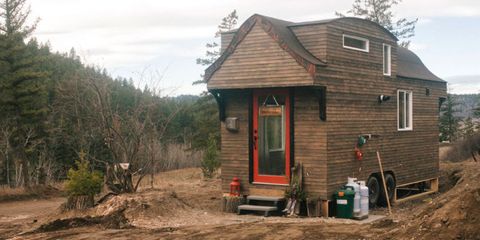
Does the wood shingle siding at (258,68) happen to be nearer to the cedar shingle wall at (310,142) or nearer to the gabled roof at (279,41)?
the gabled roof at (279,41)

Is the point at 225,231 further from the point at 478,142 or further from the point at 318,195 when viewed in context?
the point at 478,142

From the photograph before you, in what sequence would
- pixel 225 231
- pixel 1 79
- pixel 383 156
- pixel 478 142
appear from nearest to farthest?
1. pixel 225 231
2. pixel 383 156
3. pixel 1 79
4. pixel 478 142

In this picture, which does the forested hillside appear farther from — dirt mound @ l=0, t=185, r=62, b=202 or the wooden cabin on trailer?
the wooden cabin on trailer

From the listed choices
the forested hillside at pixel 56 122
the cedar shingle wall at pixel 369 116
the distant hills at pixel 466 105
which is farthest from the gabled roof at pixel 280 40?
the distant hills at pixel 466 105

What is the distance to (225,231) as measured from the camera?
10.4 m

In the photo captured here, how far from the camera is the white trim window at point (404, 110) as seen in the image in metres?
15.8

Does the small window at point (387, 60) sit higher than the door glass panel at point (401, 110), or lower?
higher

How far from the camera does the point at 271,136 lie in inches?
523

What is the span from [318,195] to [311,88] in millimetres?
2308

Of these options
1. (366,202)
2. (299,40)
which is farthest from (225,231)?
(299,40)

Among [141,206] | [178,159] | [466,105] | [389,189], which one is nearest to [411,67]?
[389,189]

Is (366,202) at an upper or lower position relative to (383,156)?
lower

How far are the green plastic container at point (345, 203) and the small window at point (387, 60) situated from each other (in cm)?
415

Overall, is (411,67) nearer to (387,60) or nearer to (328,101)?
(387,60)
